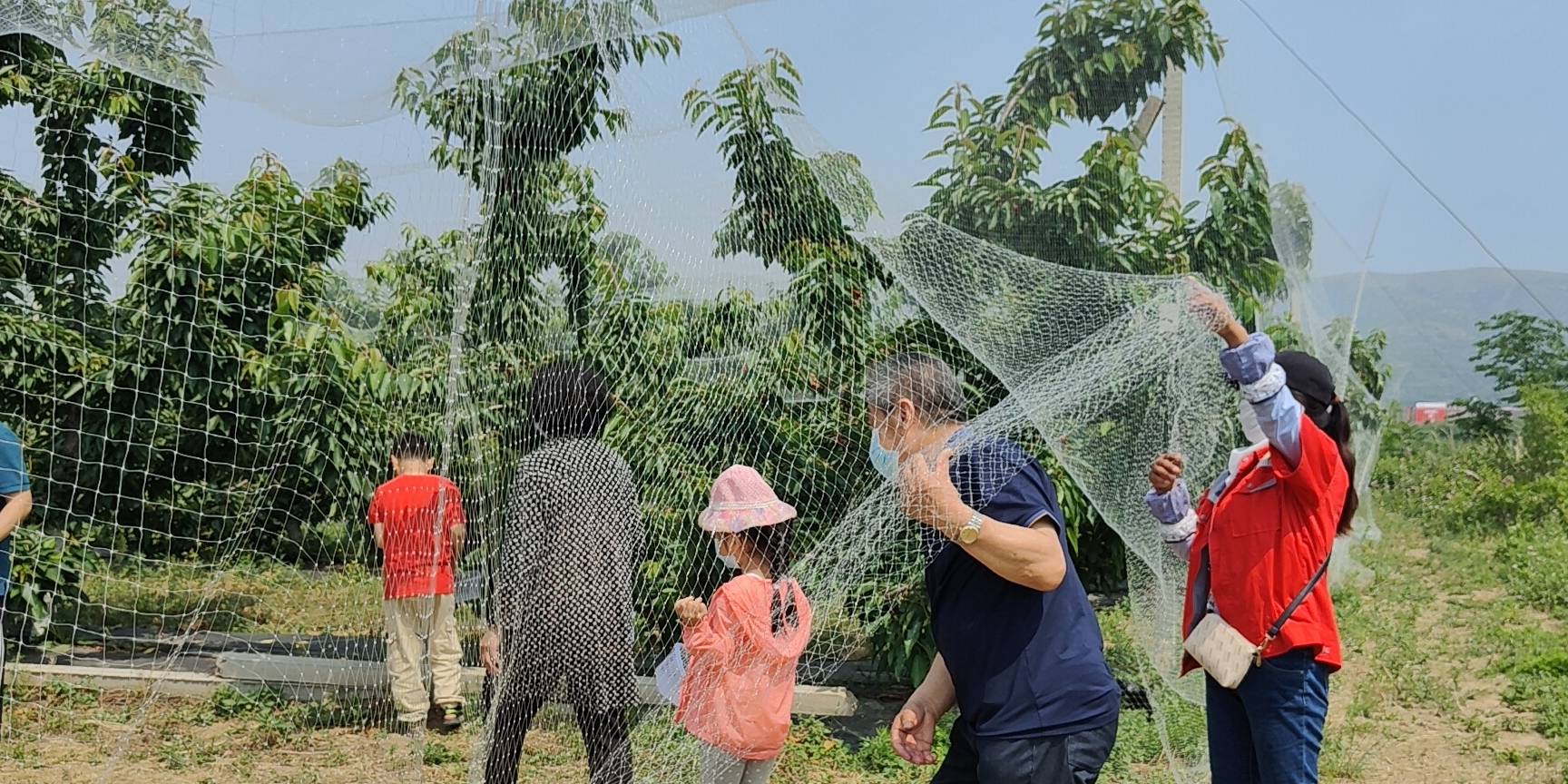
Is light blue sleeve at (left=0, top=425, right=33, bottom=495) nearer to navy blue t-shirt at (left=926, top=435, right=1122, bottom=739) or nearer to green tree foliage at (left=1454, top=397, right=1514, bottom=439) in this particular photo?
navy blue t-shirt at (left=926, top=435, right=1122, bottom=739)

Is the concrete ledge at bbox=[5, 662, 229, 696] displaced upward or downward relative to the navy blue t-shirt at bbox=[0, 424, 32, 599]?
downward

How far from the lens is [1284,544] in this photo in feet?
9.34

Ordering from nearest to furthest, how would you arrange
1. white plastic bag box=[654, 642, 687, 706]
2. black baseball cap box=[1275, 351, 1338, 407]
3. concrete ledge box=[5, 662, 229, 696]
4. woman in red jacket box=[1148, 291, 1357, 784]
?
woman in red jacket box=[1148, 291, 1357, 784]
black baseball cap box=[1275, 351, 1338, 407]
white plastic bag box=[654, 642, 687, 706]
concrete ledge box=[5, 662, 229, 696]

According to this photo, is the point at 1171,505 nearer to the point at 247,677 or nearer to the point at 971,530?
the point at 971,530

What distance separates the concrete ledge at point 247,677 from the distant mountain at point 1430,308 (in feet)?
14.1

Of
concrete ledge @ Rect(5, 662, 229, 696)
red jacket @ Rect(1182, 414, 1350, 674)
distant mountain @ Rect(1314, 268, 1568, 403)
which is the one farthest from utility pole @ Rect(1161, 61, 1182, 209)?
concrete ledge @ Rect(5, 662, 229, 696)

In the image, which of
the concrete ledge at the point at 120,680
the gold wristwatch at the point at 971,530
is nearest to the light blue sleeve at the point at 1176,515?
the gold wristwatch at the point at 971,530

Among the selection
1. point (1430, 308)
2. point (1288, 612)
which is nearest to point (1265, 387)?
point (1288, 612)

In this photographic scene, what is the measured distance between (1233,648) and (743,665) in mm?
1096

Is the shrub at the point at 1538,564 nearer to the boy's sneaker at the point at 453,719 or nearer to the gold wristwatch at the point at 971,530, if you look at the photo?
the boy's sneaker at the point at 453,719

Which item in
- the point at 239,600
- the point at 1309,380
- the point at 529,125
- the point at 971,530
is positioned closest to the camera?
the point at 971,530

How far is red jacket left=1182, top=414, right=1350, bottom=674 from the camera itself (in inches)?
110

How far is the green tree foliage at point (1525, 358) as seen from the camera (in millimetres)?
10922

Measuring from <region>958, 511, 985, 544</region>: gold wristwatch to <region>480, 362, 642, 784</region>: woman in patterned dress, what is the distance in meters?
1.46
